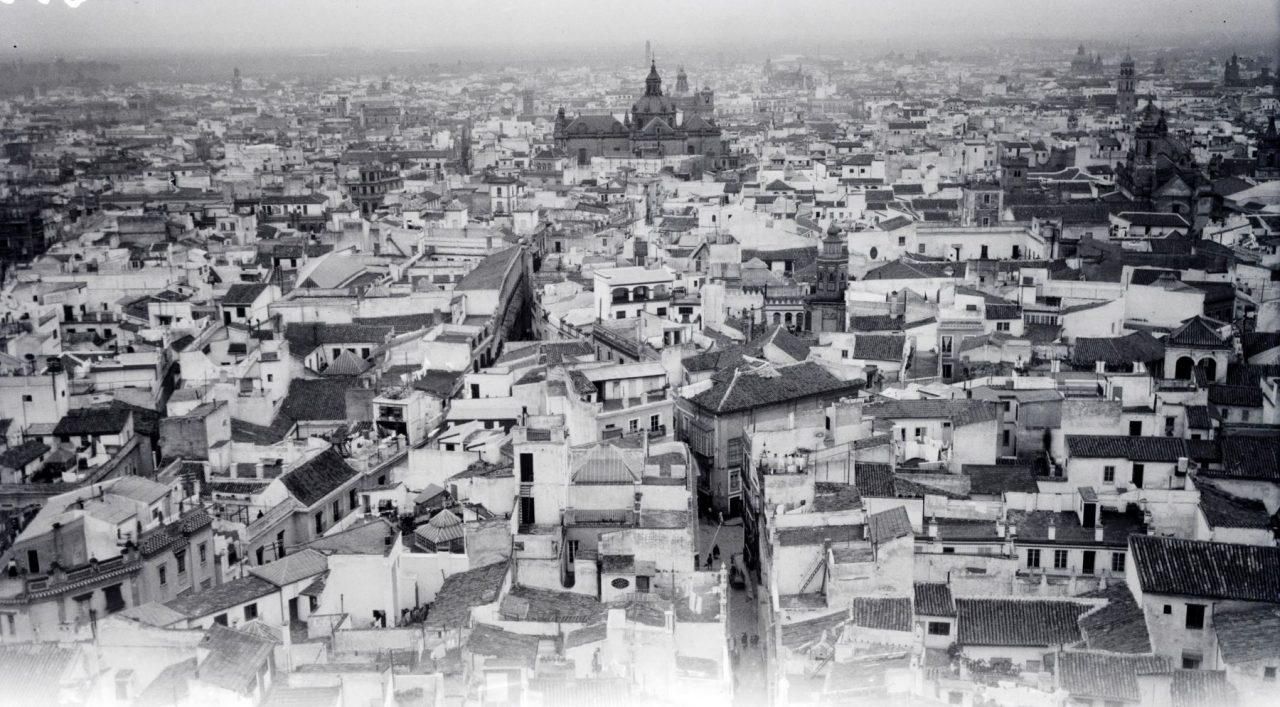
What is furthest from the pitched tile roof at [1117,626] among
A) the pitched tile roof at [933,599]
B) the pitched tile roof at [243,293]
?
the pitched tile roof at [243,293]

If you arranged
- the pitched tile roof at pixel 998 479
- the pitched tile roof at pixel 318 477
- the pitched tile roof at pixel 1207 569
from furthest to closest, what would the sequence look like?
the pitched tile roof at pixel 318 477 < the pitched tile roof at pixel 998 479 < the pitched tile roof at pixel 1207 569

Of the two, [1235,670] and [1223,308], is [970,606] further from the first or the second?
[1223,308]

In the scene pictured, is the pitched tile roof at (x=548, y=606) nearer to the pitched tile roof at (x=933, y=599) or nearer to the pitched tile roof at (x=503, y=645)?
the pitched tile roof at (x=503, y=645)

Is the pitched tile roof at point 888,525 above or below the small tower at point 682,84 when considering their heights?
below

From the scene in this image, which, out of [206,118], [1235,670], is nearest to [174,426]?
[1235,670]

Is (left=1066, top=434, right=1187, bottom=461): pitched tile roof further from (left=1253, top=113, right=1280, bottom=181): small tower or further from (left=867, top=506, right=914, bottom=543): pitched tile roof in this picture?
(left=1253, top=113, right=1280, bottom=181): small tower

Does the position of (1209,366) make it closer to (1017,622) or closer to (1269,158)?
(1017,622)

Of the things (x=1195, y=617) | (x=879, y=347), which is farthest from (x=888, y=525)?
(x=879, y=347)

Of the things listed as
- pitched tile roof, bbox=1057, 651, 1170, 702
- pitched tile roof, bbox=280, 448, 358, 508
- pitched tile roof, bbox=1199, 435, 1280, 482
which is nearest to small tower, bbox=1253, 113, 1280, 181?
pitched tile roof, bbox=1199, 435, 1280, 482
